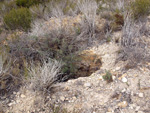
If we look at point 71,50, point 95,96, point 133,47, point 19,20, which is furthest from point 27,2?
point 95,96

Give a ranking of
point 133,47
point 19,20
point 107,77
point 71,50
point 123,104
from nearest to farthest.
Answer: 1. point 123,104
2. point 107,77
3. point 133,47
4. point 71,50
5. point 19,20

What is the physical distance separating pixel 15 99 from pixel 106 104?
148 cm

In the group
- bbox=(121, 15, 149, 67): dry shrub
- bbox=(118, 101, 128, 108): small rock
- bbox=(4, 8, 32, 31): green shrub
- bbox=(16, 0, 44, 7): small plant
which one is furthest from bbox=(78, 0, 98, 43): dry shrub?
bbox=(16, 0, 44, 7): small plant

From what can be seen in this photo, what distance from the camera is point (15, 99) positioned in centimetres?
256

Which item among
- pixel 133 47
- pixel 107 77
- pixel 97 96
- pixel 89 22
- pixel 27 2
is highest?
pixel 27 2

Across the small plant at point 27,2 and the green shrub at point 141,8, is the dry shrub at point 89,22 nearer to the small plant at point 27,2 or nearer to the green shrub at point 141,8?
the green shrub at point 141,8

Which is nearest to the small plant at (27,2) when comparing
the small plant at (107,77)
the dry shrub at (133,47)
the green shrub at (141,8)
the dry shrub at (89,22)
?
the dry shrub at (89,22)

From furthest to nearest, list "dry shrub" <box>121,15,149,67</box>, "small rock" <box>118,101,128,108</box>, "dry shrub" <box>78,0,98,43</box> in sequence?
"dry shrub" <box>78,0,98,43</box> → "dry shrub" <box>121,15,149,67</box> → "small rock" <box>118,101,128,108</box>

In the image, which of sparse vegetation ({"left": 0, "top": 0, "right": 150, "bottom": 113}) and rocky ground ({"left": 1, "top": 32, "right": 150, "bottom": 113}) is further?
sparse vegetation ({"left": 0, "top": 0, "right": 150, "bottom": 113})

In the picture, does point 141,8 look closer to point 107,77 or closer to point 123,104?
point 107,77

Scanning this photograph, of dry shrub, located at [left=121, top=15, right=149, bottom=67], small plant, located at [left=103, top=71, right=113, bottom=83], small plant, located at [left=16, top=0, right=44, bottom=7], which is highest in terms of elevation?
small plant, located at [left=16, top=0, right=44, bottom=7]

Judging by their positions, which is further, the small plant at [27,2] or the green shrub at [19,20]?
the small plant at [27,2]

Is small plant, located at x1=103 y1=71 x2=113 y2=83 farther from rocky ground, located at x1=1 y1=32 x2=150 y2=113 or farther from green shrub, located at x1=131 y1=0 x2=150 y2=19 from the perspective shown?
green shrub, located at x1=131 y1=0 x2=150 y2=19

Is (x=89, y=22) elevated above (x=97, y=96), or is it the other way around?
(x=89, y=22)
